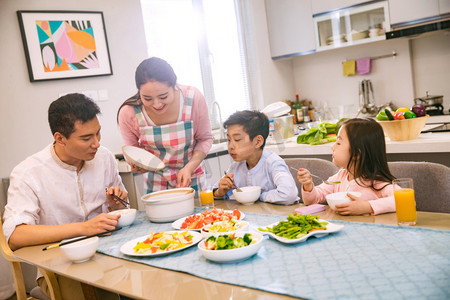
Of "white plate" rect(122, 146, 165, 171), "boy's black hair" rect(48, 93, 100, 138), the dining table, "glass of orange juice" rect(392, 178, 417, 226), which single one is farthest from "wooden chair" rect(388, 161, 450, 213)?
"boy's black hair" rect(48, 93, 100, 138)

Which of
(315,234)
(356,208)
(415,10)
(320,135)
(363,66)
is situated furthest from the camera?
(363,66)

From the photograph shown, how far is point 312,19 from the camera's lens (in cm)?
474

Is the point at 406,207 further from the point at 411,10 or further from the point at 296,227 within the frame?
the point at 411,10

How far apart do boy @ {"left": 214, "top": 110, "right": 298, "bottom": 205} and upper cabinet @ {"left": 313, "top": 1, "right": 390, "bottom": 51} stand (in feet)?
8.72

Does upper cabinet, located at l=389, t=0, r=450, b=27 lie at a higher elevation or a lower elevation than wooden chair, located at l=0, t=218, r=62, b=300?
higher

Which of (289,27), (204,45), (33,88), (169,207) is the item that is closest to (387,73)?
(289,27)

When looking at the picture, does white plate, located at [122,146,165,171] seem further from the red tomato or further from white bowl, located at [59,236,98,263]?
the red tomato

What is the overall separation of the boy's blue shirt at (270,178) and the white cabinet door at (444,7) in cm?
273

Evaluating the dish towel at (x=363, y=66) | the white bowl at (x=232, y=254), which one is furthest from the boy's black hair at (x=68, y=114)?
the dish towel at (x=363, y=66)

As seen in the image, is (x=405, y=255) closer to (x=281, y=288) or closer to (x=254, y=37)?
(x=281, y=288)

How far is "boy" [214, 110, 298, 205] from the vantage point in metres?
2.03

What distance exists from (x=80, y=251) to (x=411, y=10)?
3824 millimetres

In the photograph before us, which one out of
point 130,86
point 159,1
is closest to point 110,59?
point 130,86

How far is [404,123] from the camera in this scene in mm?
2361
